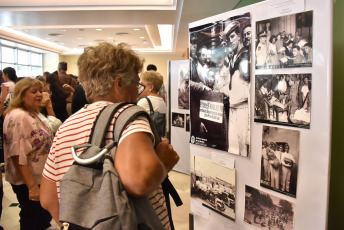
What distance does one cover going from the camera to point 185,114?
172 inches

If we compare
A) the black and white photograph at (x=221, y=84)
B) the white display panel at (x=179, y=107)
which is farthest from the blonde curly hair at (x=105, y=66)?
the white display panel at (x=179, y=107)

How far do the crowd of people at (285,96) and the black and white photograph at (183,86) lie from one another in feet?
9.01

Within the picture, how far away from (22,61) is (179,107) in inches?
448

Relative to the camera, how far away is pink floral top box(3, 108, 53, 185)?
2.14 meters

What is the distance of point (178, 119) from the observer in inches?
179

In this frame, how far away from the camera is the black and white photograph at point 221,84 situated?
59.4 inches

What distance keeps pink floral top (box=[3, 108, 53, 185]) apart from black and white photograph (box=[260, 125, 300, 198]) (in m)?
1.71

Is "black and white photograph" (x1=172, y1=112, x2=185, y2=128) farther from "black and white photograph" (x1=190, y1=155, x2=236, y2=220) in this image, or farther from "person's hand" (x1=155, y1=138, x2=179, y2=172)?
"person's hand" (x1=155, y1=138, x2=179, y2=172)

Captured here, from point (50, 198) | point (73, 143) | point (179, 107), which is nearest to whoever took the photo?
point (73, 143)

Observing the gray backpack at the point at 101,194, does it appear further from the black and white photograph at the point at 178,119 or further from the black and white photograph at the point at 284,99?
the black and white photograph at the point at 178,119

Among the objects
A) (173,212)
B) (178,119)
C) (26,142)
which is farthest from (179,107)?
(26,142)

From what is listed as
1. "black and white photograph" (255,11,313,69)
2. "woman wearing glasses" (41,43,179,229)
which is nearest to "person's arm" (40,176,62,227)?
"woman wearing glasses" (41,43,179,229)

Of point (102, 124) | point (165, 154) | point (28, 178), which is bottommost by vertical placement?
point (28, 178)

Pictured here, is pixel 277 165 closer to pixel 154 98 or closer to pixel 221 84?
pixel 221 84
